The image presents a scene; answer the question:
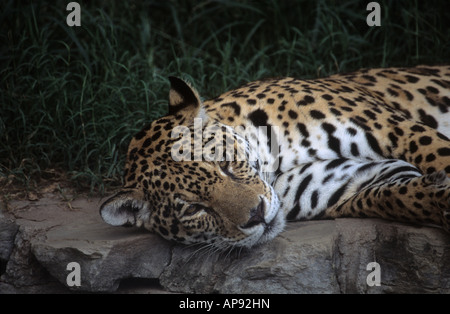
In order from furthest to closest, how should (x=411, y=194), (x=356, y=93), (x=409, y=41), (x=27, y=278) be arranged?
(x=409, y=41) → (x=356, y=93) → (x=27, y=278) → (x=411, y=194)

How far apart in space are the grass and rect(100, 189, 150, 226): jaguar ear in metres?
1.73

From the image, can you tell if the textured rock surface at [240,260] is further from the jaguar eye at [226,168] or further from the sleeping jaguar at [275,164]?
the jaguar eye at [226,168]

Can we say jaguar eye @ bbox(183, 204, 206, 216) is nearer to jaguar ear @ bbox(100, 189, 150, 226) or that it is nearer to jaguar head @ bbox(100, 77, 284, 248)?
jaguar head @ bbox(100, 77, 284, 248)

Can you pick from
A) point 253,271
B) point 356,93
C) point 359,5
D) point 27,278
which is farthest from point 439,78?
point 27,278

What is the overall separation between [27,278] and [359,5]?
20.1 ft

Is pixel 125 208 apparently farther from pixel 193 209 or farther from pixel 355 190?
pixel 355 190

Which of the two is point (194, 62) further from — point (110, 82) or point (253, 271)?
point (253, 271)

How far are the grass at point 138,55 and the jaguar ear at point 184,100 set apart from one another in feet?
5.82

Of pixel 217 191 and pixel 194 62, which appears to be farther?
pixel 194 62

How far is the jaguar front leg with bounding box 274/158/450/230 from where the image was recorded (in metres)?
5.45

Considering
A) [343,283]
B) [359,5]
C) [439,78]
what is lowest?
[343,283]

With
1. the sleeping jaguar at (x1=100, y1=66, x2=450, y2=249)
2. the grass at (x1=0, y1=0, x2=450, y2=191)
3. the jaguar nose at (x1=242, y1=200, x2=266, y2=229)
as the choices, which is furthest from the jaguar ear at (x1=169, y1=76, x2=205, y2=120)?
the grass at (x1=0, y1=0, x2=450, y2=191)

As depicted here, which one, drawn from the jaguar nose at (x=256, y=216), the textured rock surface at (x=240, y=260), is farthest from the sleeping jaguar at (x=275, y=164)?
the textured rock surface at (x=240, y=260)

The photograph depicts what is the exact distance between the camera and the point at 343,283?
554 centimetres
